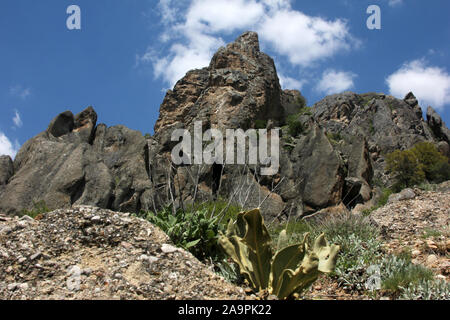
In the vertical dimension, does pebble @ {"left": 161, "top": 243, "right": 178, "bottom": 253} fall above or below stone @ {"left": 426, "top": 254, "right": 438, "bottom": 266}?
above

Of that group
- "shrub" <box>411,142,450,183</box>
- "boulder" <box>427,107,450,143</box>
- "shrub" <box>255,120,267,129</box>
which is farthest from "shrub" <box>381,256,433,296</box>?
"boulder" <box>427,107,450,143</box>

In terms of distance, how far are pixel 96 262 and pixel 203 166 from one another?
251cm

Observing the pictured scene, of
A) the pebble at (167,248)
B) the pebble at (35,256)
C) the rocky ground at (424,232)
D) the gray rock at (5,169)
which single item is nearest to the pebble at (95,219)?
the pebble at (35,256)

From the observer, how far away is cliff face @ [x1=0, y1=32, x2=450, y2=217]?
14875 mm

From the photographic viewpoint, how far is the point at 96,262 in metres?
3.59

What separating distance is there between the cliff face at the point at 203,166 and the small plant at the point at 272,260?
1.16 metres

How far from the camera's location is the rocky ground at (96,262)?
10.4 ft

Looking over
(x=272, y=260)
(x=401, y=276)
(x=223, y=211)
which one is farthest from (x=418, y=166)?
(x=272, y=260)

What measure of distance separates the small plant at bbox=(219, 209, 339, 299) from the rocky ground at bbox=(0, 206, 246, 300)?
38cm

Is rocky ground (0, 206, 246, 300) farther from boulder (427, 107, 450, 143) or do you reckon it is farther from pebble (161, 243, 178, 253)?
boulder (427, 107, 450, 143)

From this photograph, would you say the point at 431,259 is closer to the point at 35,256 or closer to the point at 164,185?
the point at 35,256

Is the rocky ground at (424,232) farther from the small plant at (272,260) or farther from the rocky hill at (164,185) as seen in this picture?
the small plant at (272,260)

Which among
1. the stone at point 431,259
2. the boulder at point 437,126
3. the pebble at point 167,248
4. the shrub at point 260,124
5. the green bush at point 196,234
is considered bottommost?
the stone at point 431,259

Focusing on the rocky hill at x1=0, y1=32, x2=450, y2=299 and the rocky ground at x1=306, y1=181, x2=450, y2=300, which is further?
the rocky ground at x1=306, y1=181, x2=450, y2=300
